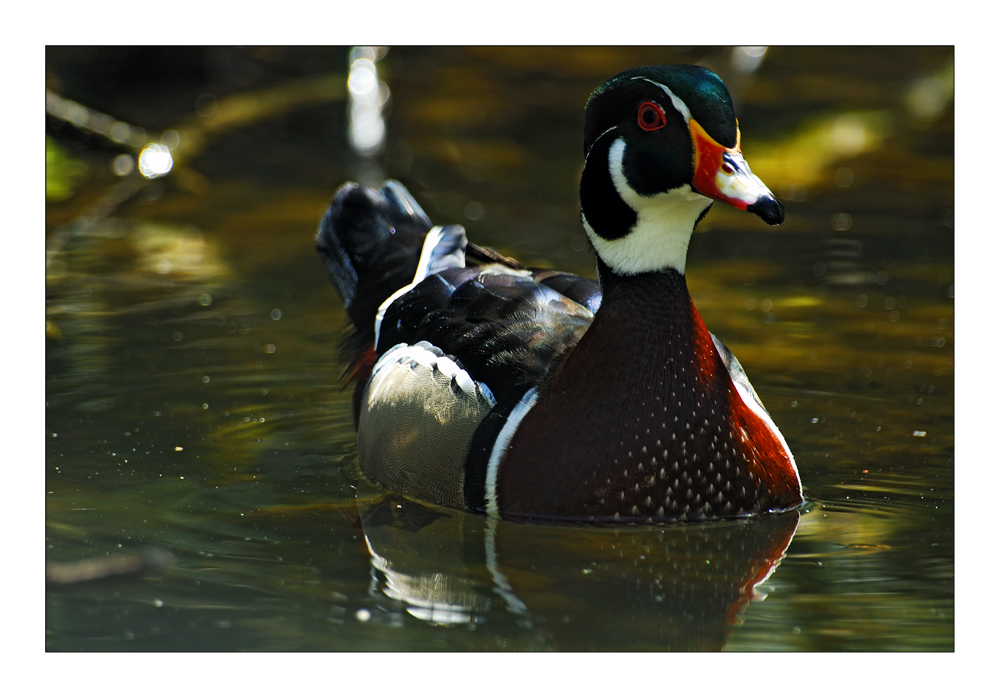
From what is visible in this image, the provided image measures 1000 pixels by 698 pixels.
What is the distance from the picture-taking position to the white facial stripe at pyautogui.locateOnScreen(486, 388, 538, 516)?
5426 millimetres

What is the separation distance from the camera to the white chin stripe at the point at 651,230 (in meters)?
5.26

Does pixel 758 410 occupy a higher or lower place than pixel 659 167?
lower

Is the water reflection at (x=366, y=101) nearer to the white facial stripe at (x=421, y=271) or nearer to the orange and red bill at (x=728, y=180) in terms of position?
the white facial stripe at (x=421, y=271)

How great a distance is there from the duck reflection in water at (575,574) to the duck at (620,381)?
10 centimetres

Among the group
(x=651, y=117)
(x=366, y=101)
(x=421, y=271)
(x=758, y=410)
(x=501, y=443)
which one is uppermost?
(x=366, y=101)

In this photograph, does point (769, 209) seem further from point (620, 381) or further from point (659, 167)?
point (620, 381)

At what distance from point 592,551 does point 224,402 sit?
279 centimetres

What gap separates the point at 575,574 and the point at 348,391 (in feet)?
8.74

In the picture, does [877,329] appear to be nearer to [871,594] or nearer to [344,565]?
[871,594]

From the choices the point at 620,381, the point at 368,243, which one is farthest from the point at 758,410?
the point at 368,243

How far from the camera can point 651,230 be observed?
5.33m

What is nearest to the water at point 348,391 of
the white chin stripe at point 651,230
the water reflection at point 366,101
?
the water reflection at point 366,101

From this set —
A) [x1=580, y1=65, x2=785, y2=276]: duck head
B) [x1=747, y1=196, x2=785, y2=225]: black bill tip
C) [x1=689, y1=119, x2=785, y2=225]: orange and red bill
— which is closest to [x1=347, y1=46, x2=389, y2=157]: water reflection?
[x1=580, y1=65, x2=785, y2=276]: duck head

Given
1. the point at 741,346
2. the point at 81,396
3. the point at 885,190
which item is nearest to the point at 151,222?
the point at 81,396
